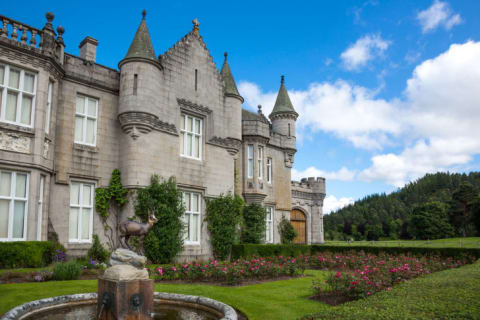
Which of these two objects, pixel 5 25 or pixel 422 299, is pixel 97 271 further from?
pixel 422 299

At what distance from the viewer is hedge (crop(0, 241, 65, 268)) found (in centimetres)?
1159

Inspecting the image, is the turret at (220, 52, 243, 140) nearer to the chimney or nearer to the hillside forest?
Result: the chimney

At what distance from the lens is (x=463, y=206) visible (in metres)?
57.0

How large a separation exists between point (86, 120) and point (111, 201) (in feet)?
12.0

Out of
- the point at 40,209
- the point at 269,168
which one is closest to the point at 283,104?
the point at 269,168

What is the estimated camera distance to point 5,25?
513 inches

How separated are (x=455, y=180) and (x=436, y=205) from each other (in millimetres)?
50834

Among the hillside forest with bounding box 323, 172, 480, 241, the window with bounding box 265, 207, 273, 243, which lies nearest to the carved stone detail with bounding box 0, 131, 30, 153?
the window with bounding box 265, 207, 273, 243

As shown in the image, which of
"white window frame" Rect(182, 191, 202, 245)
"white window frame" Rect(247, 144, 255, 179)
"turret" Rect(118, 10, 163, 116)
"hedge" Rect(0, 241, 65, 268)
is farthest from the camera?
"white window frame" Rect(247, 144, 255, 179)

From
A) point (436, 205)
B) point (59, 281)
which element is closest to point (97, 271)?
point (59, 281)

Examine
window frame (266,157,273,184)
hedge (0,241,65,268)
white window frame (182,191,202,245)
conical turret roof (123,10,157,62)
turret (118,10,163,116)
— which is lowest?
hedge (0,241,65,268)

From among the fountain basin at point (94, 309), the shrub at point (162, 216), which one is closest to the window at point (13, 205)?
the shrub at point (162, 216)

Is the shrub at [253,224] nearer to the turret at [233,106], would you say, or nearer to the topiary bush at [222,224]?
the topiary bush at [222,224]

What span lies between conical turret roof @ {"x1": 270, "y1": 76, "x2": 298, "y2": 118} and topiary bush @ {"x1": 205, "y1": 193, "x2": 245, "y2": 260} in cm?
1004
